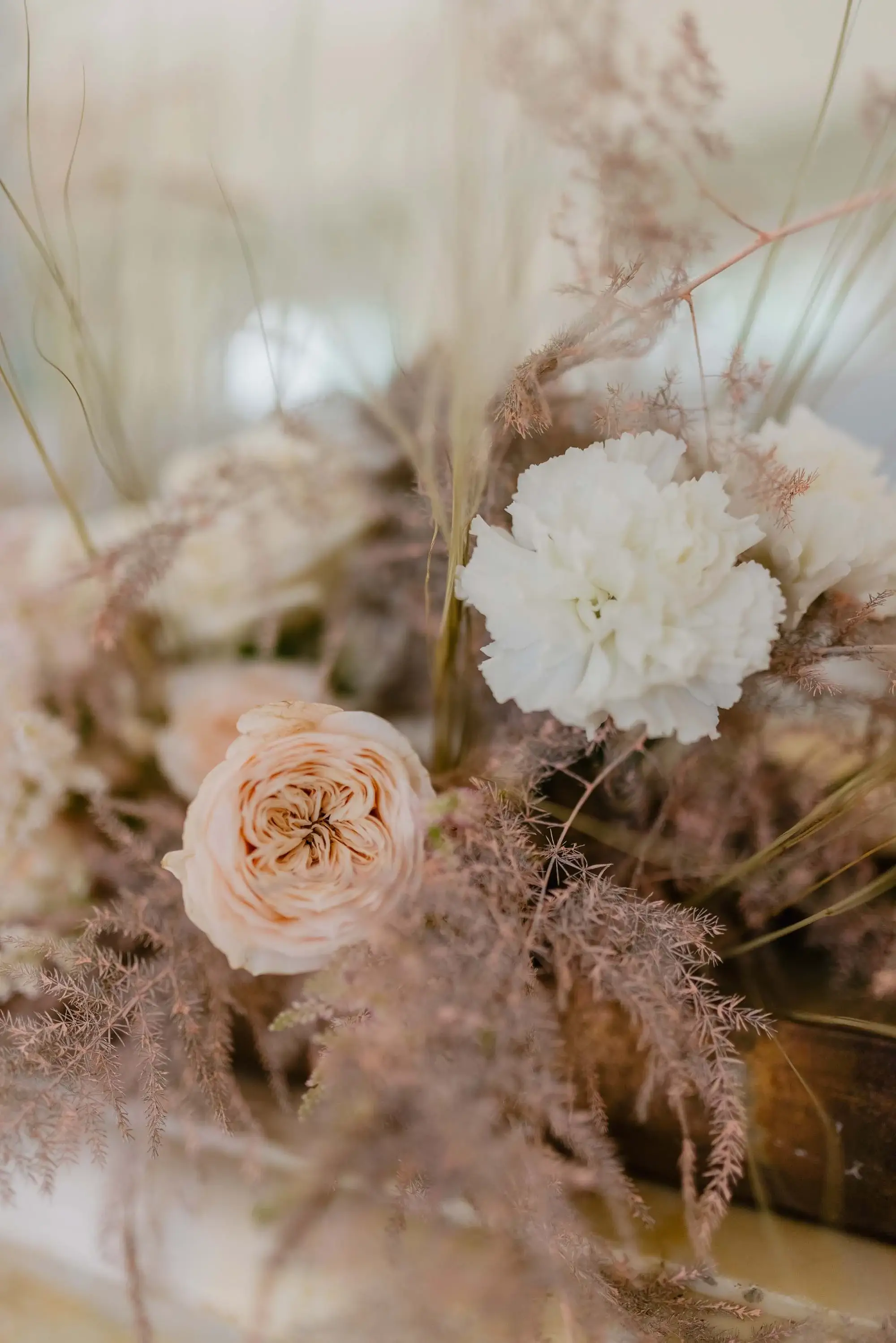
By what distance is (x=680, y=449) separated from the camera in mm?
269

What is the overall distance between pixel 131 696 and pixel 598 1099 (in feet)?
1.01

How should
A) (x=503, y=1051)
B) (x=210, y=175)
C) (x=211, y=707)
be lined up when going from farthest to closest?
(x=210, y=175) < (x=211, y=707) < (x=503, y=1051)

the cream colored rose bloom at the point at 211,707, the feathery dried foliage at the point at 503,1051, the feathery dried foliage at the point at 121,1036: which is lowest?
the feathery dried foliage at the point at 121,1036

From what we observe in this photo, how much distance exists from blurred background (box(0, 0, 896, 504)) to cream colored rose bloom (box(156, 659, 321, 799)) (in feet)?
0.45

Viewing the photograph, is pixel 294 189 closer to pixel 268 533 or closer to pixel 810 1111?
pixel 268 533

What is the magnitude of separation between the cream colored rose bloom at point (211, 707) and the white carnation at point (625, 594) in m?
0.16

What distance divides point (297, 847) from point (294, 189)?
1.39ft

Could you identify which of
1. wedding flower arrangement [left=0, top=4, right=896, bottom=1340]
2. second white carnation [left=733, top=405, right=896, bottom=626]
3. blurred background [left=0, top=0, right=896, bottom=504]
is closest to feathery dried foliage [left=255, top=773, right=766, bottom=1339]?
wedding flower arrangement [left=0, top=4, right=896, bottom=1340]

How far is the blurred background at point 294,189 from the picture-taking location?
47 centimetres

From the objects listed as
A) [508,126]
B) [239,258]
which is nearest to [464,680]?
[508,126]

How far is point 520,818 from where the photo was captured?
11.7 inches

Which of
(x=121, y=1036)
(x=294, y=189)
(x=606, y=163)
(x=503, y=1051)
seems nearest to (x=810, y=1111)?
(x=503, y=1051)

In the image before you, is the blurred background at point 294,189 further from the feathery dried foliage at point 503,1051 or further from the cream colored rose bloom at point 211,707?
the feathery dried foliage at point 503,1051

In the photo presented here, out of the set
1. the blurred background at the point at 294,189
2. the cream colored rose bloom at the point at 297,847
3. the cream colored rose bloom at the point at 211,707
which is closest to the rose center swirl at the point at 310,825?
the cream colored rose bloom at the point at 297,847
